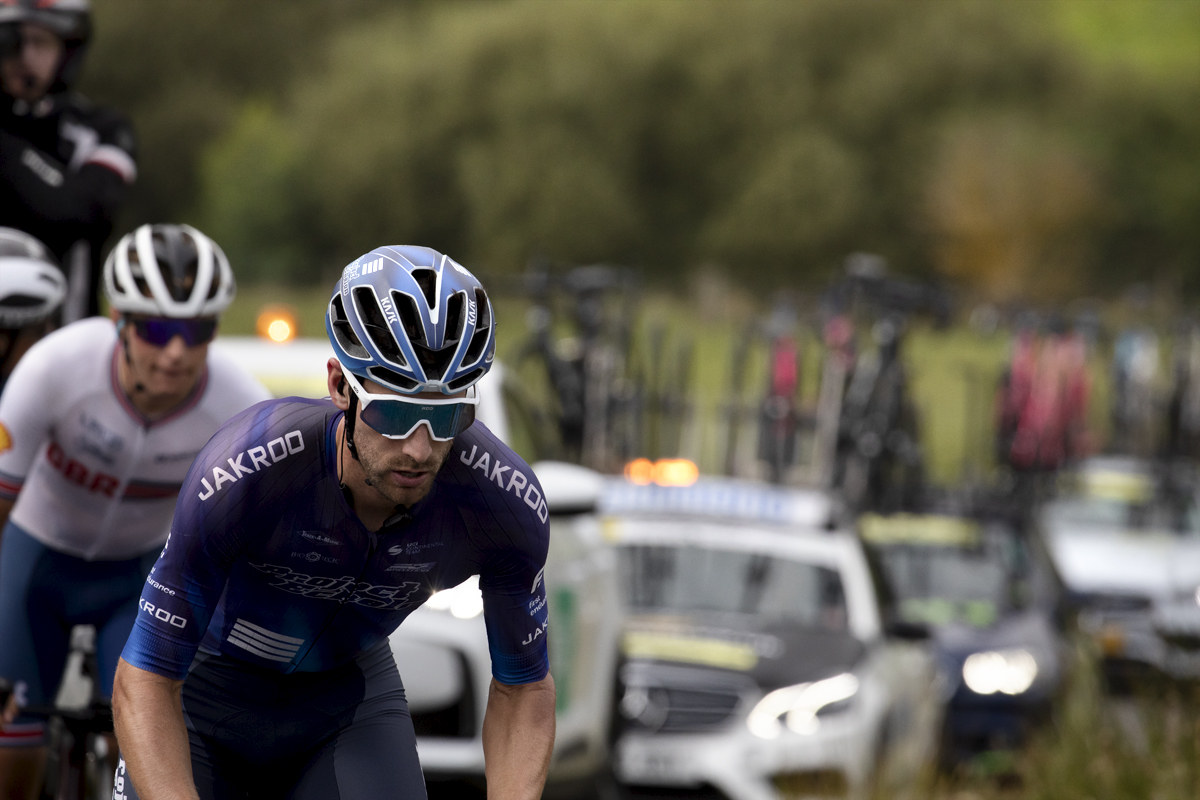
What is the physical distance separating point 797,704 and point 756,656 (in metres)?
0.43

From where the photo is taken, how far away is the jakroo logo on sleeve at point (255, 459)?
3096mm

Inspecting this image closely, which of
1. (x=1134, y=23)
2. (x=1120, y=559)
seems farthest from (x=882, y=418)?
(x=1134, y=23)

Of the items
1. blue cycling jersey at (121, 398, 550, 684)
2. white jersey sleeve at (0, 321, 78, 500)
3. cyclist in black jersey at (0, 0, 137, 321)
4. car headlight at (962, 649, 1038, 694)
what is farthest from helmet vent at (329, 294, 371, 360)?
car headlight at (962, 649, 1038, 694)

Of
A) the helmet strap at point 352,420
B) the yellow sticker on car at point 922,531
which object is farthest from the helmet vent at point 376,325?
the yellow sticker on car at point 922,531

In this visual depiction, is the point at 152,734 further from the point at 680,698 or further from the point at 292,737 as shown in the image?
the point at 680,698

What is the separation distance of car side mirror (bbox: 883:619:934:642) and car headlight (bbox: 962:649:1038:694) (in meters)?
2.64

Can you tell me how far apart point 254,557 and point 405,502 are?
1.18ft

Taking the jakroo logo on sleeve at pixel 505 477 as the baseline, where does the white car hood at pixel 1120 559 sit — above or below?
below

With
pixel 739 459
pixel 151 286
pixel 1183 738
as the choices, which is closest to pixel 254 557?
pixel 151 286

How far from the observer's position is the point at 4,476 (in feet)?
14.3

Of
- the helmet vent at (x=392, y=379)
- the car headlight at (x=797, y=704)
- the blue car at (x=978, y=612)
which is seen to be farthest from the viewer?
the blue car at (x=978, y=612)

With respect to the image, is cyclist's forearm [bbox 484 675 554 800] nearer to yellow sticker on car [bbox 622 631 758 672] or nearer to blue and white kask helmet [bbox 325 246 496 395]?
blue and white kask helmet [bbox 325 246 496 395]

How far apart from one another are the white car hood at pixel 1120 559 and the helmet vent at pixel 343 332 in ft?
47.3

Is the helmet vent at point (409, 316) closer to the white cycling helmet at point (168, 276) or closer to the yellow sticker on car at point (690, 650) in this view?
the white cycling helmet at point (168, 276)
